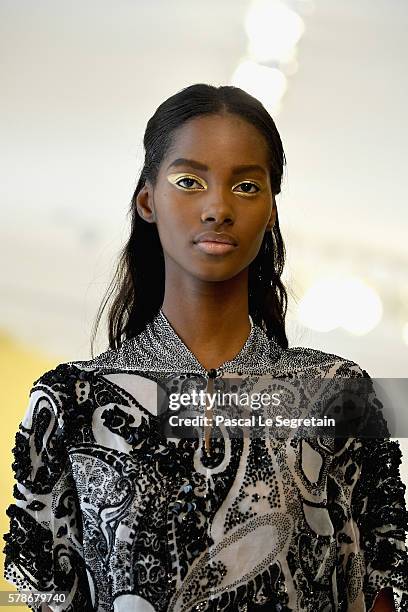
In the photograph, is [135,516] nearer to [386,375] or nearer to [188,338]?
[188,338]

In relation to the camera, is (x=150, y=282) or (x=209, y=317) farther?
(x=150, y=282)

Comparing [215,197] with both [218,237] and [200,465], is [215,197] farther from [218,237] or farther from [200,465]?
[200,465]

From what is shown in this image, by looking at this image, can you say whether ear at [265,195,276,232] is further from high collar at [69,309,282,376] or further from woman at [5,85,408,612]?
high collar at [69,309,282,376]

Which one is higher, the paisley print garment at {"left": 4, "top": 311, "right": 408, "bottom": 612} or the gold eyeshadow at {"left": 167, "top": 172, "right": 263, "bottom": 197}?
the gold eyeshadow at {"left": 167, "top": 172, "right": 263, "bottom": 197}

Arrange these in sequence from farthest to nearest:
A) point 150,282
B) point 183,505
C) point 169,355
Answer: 1. point 150,282
2. point 169,355
3. point 183,505

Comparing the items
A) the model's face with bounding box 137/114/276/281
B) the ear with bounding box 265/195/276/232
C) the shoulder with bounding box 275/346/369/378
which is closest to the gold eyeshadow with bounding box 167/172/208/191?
the model's face with bounding box 137/114/276/281

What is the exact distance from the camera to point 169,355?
156 centimetres

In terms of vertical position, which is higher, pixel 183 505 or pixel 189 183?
pixel 189 183

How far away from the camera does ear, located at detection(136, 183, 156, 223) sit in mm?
1610

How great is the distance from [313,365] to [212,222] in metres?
0.25

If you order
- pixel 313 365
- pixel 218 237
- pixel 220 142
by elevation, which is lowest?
pixel 313 365

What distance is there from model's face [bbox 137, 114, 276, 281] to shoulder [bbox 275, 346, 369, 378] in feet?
0.48

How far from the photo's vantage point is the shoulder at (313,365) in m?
1.59

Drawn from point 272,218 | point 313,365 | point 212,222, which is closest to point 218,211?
point 212,222
